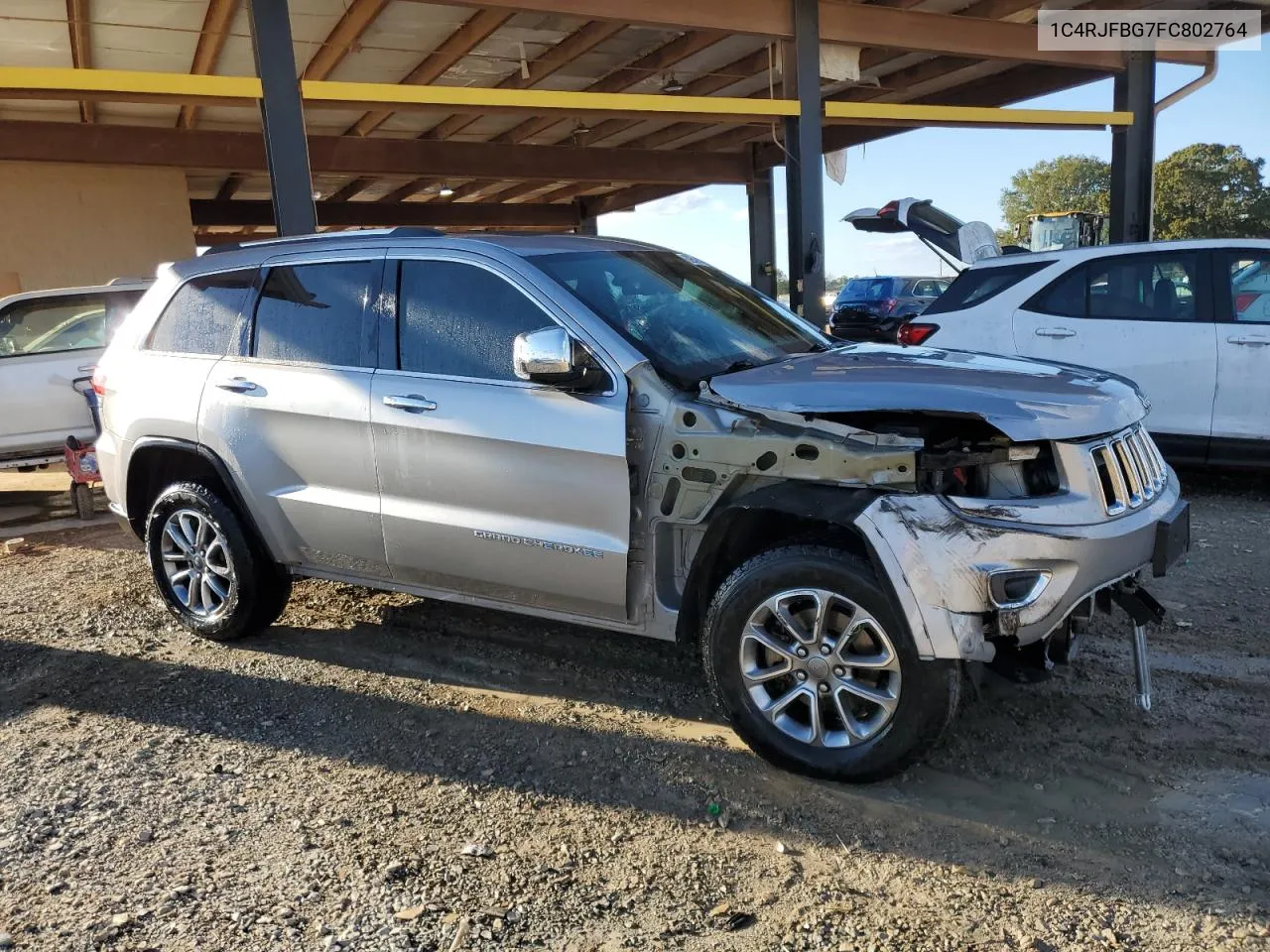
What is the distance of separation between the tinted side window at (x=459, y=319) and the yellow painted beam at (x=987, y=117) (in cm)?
784

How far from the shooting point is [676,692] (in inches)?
158

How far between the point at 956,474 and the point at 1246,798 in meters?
1.34

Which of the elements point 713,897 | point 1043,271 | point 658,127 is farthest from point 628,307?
point 658,127

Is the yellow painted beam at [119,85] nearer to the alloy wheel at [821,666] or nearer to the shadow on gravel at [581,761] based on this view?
the shadow on gravel at [581,761]

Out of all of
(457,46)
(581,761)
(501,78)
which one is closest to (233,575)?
(581,761)

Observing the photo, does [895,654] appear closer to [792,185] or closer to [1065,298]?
[1065,298]

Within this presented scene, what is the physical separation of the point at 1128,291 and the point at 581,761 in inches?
212

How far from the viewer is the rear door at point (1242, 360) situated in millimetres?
6254

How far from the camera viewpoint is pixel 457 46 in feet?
32.7

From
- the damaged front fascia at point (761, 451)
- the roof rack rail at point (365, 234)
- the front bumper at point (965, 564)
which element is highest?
the roof rack rail at point (365, 234)

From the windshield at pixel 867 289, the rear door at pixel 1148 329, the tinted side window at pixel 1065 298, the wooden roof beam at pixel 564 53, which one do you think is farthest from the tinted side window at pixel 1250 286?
the windshield at pixel 867 289

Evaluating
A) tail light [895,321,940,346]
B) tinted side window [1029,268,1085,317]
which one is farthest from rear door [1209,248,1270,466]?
tail light [895,321,940,346]

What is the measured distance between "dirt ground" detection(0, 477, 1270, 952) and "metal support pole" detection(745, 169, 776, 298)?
49.1 feet

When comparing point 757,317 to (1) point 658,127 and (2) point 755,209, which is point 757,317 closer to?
(1) point 658,127
